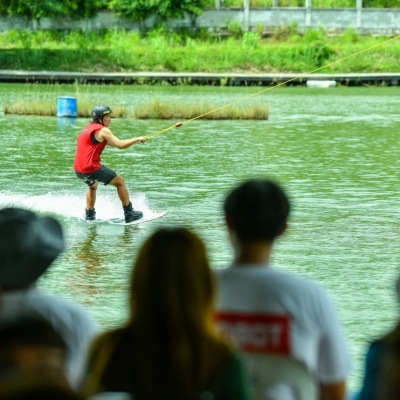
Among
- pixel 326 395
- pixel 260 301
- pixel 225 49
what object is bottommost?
pixel 225 49

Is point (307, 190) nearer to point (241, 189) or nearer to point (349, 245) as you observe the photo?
point (349, 245)

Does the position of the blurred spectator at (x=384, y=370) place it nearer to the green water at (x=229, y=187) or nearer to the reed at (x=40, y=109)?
the green water at (x=229, y=187)

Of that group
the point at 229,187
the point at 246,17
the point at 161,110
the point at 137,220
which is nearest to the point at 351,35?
the point at 246,17

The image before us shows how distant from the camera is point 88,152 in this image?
43.6 ft

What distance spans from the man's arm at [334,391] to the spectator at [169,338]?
86cm

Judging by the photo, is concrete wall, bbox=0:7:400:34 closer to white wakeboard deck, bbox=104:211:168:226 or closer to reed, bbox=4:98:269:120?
reed, bbox=4:98:269:120

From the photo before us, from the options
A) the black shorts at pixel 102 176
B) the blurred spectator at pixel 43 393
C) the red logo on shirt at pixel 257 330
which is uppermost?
the blurred spectator at pixel 43 393

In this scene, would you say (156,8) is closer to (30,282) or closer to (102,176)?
(102,176)

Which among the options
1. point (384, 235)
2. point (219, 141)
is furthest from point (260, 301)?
point (219, 141)

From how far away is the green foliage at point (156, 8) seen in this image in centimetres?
6631

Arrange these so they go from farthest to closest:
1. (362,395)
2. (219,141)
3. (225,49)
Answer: (225,49), (219,141), (362,395)

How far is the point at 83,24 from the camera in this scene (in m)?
66.9

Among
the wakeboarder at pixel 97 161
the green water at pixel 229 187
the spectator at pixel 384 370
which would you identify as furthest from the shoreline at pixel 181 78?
the spectator at pixel 384 370

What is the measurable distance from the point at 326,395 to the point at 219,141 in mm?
21417
